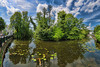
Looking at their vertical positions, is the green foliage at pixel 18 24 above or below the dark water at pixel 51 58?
above

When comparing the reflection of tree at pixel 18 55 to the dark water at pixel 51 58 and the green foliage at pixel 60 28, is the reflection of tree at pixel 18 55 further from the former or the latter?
the green foliage at pixel 60 28

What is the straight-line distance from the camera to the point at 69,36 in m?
18.5

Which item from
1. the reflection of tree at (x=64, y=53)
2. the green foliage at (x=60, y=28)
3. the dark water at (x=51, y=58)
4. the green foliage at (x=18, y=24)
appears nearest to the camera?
the dark water at (x=51, y=58)

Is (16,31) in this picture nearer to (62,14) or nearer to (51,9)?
(51,9)

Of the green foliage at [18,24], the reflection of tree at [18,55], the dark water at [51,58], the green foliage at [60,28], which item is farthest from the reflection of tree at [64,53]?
the green foliage at [18,24]

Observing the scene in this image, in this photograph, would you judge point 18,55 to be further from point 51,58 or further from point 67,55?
point 67,55

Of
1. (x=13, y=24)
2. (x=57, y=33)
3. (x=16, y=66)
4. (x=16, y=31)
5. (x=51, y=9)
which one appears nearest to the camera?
(x=16, y=66)

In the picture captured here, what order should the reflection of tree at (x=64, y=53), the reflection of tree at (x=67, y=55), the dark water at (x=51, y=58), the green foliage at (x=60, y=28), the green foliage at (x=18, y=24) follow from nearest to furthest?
1. the dark water at (x=51, y=58)
2. the reflection of tree at (x=67, y=55)
3. the reflection of tree at (x=64, y=53)
4. the green foliage at (x=60, y=28)
5. the green foliage at (x=18, y=24)

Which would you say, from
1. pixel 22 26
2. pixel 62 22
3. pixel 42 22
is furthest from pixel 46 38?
pixel 22 26

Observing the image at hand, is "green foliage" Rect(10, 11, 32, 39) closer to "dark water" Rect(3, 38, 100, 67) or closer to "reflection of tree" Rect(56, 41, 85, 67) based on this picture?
"dark water" Rect(3, 38, 100, 67)

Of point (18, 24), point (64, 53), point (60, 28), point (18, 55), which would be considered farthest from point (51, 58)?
point (18, 24)

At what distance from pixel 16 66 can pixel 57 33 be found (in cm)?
1269

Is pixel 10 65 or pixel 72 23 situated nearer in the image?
pixel 10 65

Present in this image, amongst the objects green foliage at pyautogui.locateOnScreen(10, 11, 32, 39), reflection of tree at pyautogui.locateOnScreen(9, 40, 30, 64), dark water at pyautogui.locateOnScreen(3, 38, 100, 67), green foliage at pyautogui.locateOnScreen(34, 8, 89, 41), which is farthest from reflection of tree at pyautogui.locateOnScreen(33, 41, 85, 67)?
green foliage at pyautogui.locateOnScreen(10, 11, 32, 39)
